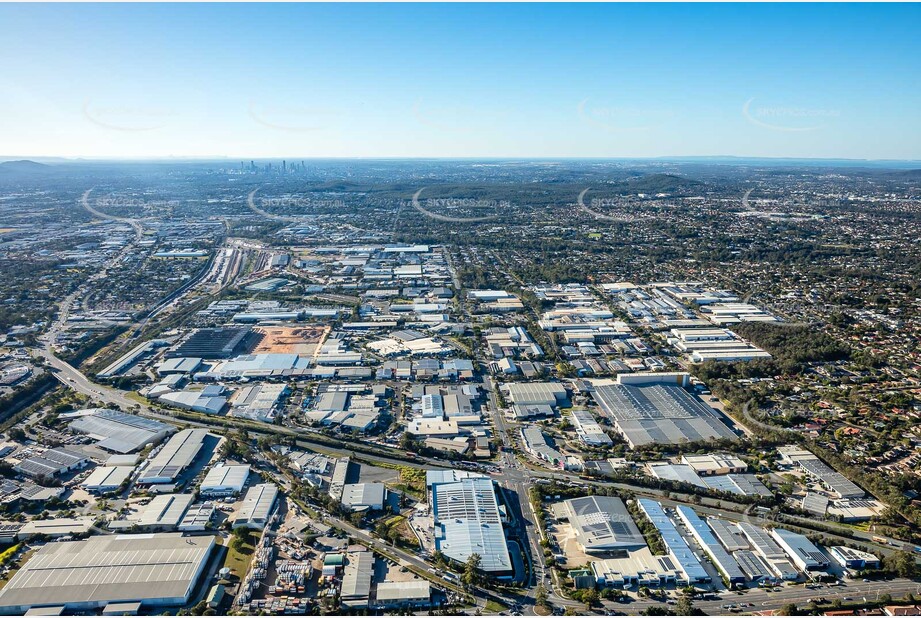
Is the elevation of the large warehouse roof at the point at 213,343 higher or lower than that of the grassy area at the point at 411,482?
higher

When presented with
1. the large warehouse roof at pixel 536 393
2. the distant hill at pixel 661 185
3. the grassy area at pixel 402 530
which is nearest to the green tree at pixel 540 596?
the grassy area at pixel 402 530

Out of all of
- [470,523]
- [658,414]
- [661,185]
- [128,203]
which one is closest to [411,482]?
[470,523]

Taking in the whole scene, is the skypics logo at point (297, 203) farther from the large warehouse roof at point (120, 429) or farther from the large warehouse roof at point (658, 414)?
the large warehouse roof at point (658, 414)

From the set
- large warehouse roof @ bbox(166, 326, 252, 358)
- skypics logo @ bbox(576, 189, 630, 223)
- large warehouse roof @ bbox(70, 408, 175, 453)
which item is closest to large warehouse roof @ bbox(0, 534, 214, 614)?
Result: large warehouse roof @ bbox(70, 408, 175, 453)

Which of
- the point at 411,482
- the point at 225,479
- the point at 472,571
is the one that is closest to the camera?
the point at 472,571

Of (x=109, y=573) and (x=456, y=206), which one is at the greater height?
(x=456, y=206)

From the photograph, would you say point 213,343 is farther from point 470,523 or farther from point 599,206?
point 599,206

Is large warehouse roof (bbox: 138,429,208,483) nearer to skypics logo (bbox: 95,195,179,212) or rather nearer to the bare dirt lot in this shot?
the bare dirt lot

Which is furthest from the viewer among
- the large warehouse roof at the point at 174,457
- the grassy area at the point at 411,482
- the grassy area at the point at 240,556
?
the large warehouse roof at the point at 174,457
